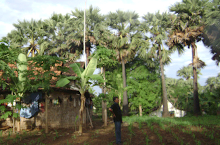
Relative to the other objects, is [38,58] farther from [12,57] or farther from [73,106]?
[73,106]

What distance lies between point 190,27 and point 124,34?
8778mm

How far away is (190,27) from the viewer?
2494 centimetres

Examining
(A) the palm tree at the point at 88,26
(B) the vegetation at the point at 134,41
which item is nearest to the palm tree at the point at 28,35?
(B) the vegetation at the point at 134,41

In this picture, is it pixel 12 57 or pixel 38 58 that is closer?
pixel 12 57

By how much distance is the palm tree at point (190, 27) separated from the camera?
960 inches

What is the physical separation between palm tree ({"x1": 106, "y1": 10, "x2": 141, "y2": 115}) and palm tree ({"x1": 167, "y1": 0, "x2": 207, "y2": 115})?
5.33m

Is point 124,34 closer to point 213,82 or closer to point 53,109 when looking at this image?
point 53,109

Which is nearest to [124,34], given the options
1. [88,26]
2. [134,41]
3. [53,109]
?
[134,41]

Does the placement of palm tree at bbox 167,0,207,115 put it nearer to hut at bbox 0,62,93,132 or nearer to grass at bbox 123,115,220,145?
grass at bbox 123,115,220,145

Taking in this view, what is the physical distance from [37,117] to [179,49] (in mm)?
20607

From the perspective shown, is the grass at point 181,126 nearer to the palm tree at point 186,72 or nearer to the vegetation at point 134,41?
the vegetation at point 134,41

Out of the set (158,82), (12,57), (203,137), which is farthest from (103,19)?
(203,137)

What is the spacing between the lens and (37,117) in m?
13.7

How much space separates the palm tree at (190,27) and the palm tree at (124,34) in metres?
5.33
